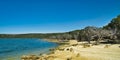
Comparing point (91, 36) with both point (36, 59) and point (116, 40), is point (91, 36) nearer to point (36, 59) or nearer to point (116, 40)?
point (116, 40)

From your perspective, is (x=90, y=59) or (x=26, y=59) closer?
(x=90, y=59)

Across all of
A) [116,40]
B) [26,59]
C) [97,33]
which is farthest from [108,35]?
[26,59]

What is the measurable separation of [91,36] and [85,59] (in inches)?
2433

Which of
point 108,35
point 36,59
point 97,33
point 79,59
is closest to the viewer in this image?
point 79,59

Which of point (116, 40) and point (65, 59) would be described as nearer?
point (65, 59)

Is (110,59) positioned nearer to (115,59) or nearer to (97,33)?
(115,59)

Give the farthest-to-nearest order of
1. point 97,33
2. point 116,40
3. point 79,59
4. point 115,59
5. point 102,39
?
point 102,39 → point 97,33 → point 116,40 → point 79,59 → point 115,59

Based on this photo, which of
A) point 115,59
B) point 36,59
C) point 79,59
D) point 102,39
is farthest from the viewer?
point 102,39

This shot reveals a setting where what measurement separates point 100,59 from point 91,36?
62.6 metres

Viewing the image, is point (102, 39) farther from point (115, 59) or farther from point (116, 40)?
point (115, 59)

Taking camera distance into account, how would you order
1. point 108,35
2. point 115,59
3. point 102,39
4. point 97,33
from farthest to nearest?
point 102,39 → point 97,33 → point 108,35 → point 115,59

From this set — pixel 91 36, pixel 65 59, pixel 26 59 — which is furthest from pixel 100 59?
pixel 91 36

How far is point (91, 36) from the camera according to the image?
89.9m

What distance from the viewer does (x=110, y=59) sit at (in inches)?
1073
